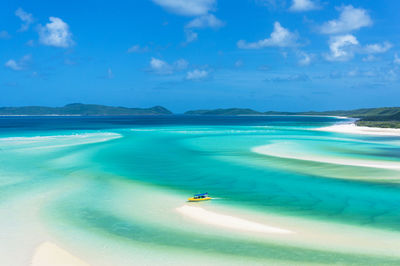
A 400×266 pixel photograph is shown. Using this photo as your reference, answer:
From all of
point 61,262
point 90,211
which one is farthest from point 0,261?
point 90,211

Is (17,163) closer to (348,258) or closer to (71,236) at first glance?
(71,236)

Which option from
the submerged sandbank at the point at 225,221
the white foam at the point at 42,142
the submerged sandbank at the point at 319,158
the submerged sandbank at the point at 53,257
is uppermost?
the white foam at the point at 42,142

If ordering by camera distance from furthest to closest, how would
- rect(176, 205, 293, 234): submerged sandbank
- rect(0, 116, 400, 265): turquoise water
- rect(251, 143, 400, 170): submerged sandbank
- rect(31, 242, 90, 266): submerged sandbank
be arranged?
rect(251, 143, 400, 170): submerged sandbank, rect(176, 205, 293, 234): submerged sandbank, rect(0, 116, 400, 265): turquoise water, rect(31, 242, 90, 266): submerged sandbank

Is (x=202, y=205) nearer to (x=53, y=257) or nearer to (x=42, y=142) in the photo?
(x=53, y=257)

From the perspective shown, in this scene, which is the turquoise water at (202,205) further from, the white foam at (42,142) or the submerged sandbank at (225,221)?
the white foam at (42,142)

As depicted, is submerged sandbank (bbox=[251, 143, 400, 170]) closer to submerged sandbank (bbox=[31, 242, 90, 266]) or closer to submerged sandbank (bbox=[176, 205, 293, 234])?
submerged sandbank (bbox=[176, 205, 293, 234])

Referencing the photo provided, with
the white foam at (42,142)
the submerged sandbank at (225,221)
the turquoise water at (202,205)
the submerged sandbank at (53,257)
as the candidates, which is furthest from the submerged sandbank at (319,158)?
the white foam at (42,142)

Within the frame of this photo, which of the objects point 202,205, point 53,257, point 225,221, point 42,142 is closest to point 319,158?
point 202,205

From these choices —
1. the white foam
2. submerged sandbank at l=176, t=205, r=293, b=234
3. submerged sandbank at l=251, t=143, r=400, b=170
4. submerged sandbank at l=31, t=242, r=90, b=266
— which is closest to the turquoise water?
submerged sandbank at l=251, t=143, r=400, b=170
